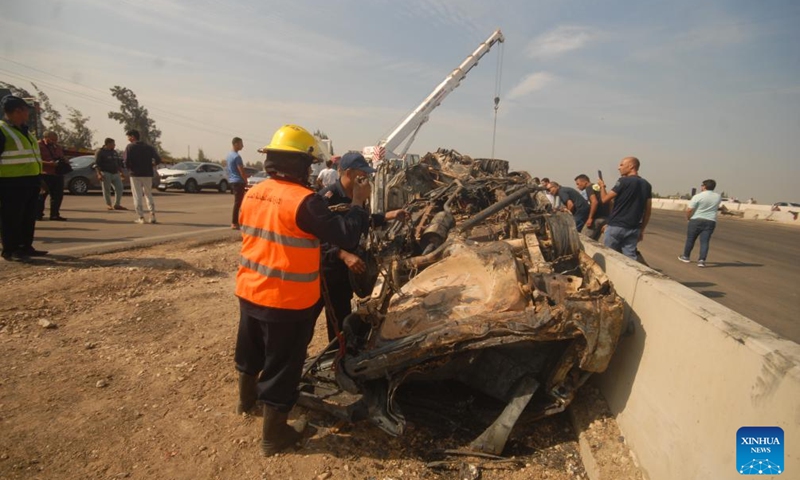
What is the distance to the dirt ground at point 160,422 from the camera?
7.10ft

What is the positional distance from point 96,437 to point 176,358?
3.14ft

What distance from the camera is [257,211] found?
217 cm

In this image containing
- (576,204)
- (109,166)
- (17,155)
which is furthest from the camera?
(109,166)

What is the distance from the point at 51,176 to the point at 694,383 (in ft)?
32.9

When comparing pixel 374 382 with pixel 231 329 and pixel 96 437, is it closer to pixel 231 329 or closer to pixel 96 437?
pixel 96 437

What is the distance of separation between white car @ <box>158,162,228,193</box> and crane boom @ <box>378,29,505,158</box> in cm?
844

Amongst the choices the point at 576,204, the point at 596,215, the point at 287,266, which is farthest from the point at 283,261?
the point at 576,204

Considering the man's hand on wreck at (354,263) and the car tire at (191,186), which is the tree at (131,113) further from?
the man's hand on wreck at (354,263)

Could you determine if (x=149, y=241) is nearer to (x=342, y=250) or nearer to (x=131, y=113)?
(x=342, y=250)

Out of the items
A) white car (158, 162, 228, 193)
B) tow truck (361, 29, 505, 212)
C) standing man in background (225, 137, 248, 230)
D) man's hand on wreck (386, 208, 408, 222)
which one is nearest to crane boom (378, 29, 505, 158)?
tow truck (361, 29, 505, 212)

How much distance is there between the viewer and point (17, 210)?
4.66m

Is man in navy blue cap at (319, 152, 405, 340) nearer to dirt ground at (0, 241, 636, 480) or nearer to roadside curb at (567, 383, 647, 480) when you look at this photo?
dirt ground at (0, 241, 636, 480)

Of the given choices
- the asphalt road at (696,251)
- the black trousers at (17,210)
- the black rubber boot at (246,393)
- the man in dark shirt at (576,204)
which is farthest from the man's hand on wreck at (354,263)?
the man in dark shirt at (576,204)

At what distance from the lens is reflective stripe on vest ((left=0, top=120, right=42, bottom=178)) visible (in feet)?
14.9
